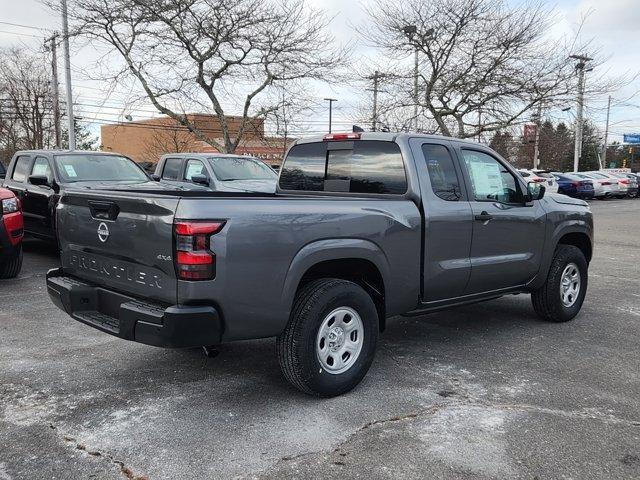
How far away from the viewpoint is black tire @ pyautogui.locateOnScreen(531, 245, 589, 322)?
5.89 metres

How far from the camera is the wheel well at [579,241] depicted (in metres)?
6.25

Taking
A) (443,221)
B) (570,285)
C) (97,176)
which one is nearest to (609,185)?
(570,285)

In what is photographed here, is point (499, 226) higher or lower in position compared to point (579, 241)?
higher

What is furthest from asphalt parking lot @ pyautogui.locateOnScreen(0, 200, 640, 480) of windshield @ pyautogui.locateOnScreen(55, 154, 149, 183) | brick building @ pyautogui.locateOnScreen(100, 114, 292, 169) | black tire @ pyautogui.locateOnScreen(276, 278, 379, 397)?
brick building @ pyautogui.locateOnScreen(100, 114, 292, 169)

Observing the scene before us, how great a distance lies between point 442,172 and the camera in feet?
15.9

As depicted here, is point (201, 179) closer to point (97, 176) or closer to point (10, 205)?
point (97, 176)

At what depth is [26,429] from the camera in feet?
11.4

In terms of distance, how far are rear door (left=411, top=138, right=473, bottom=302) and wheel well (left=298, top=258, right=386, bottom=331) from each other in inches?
15.8

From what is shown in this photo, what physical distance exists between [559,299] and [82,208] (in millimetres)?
4536

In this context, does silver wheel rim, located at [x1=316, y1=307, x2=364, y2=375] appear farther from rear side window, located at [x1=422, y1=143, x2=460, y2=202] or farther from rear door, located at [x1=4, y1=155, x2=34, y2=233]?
rear door, located at [x1=4, y1=155, x2=34, y2=233]

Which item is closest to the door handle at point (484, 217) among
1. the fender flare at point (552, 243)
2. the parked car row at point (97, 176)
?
the fender flare at point (552, 243)

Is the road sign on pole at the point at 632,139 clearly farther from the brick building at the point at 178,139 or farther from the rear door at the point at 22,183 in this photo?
the rear door at the point at 22,183

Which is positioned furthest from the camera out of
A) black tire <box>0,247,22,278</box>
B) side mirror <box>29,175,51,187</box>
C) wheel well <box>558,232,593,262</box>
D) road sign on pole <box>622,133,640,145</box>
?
road sign on pole <box>622,133,640,145</box>

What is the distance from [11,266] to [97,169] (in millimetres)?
2159
